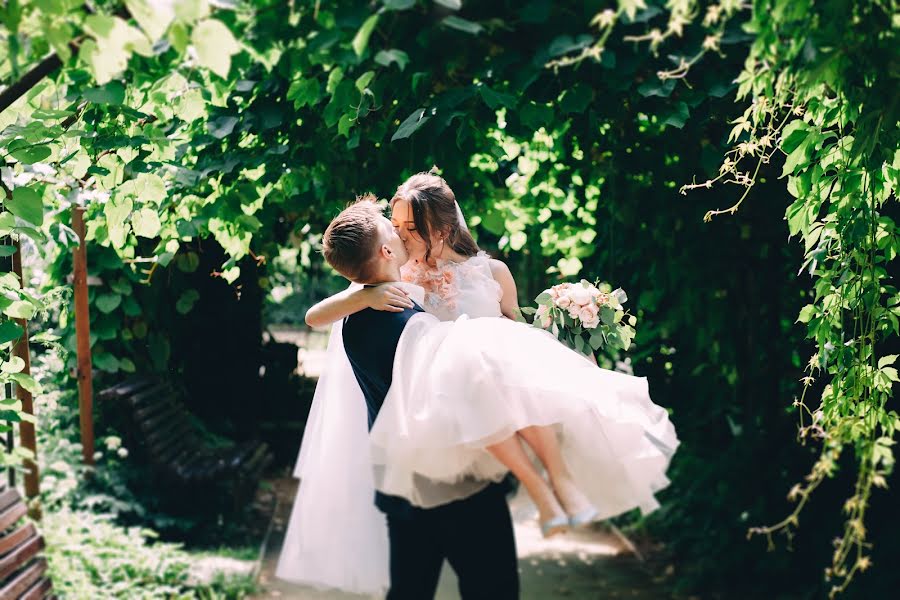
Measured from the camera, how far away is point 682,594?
4883 mm

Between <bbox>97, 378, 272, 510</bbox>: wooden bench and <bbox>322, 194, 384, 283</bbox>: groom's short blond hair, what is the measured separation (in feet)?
10.3

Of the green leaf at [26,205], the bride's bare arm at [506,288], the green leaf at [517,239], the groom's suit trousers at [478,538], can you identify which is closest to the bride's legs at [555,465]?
the groom's suit trousers at [478,538]

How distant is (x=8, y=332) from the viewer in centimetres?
234

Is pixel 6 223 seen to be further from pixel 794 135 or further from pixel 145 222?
pixel 794 135

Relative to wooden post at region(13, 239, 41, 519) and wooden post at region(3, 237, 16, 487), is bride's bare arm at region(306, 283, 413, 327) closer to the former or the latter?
wooden post at region(3, 237, 16, 487)

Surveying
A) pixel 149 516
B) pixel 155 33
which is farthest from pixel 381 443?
pixel 149 516

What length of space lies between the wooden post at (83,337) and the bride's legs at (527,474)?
8.29 ft

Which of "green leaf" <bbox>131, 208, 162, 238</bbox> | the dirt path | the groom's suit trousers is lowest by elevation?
the dirt path

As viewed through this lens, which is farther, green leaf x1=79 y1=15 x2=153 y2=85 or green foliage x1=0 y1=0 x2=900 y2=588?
green foliage x1=0 y1=0 x2=900 y2=588

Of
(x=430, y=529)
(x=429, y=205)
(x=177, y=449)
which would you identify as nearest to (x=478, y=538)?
(x=430, y=529)

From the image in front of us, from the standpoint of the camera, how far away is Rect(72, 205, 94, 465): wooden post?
13.6 feet

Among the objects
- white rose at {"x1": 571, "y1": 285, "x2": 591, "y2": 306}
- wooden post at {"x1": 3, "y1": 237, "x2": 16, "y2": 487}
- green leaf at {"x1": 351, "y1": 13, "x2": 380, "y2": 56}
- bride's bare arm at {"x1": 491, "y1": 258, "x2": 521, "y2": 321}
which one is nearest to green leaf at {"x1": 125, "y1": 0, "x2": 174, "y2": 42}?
green leaf at {"x1": 351, "y1": 13, "x2": 380, "y2": 56}

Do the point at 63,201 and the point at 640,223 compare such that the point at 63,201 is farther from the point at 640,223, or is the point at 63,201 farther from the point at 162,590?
the point at 640,223

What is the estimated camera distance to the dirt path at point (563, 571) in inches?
192
